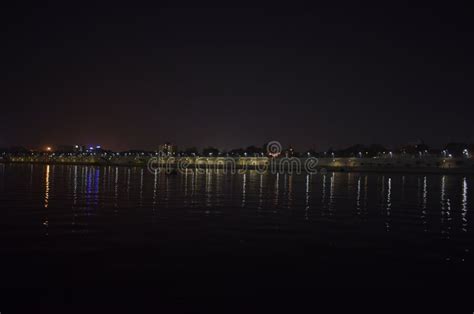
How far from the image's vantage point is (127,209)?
29797 mm

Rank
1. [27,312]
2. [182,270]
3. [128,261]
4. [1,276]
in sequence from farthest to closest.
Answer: [128,261] < [182,270] < [1,276] < [27,312]

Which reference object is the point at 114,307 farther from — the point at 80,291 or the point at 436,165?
the point at 436,165

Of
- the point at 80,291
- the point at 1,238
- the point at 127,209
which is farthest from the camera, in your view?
the point at 127,209

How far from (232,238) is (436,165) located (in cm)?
19637

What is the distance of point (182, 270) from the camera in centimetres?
1370

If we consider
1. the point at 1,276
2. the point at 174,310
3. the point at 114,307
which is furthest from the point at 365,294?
the point at 1,276

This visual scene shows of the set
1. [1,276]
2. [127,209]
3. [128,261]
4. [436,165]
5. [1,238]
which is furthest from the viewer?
[436,165]

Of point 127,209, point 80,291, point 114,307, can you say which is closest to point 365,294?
point 114,307

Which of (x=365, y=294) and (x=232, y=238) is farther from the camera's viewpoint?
(x=232, y=238)

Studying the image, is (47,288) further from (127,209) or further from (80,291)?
(127,209)

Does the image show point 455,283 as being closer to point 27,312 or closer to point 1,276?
point 27,312

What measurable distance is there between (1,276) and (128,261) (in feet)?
11.7

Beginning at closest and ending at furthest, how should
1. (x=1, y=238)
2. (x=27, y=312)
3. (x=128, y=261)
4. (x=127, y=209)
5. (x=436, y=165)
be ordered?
(x=27, y=312), (x=128, y=261), (x=1, y=238), (x=127, y=209), (x=436, y=165)

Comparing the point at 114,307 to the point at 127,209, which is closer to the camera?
the point at 114,307
